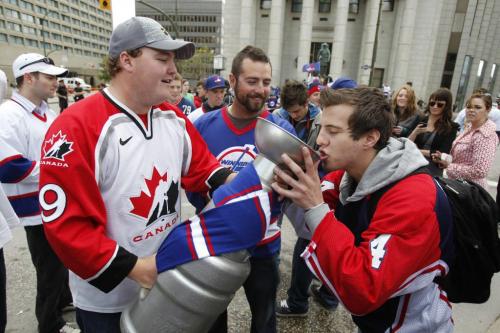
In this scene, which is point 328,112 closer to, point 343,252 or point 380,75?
point 343,252

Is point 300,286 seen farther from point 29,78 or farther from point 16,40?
point 16,40

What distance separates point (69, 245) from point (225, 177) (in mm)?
911

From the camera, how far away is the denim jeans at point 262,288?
7.16ft

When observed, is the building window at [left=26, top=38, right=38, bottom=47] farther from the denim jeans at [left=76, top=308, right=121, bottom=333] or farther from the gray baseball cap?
the denim jeans at [left=76, top=308, right=121, bottom=333]

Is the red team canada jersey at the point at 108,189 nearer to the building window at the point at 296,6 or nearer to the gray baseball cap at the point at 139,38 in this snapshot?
the gray baseball cap at the point at 139,38

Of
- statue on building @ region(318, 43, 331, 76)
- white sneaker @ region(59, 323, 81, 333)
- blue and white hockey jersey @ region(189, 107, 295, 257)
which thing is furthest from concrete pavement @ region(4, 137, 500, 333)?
statue on building @ region(318, 43, 331, 76)

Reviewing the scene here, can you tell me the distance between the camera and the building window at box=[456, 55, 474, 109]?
112 feet

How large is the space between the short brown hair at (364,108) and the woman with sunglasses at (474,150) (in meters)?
2.73

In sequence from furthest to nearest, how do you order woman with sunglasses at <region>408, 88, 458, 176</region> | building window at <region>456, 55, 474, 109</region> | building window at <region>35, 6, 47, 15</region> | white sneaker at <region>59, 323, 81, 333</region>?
building window at <region>35, 6, 47, 15</region> < building window at <region>456, 55, 474, 109</region> < woman with sunglasses at <region>408, 88, 458, 176</region> < white sneaker at <region>59, 323, 81, 333</region>

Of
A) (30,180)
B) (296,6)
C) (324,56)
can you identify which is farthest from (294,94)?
(296,6)

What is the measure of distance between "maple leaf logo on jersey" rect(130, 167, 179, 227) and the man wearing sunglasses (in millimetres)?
1378

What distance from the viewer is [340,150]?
1453 mm

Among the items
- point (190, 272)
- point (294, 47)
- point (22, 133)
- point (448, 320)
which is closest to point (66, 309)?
point (22, 133)

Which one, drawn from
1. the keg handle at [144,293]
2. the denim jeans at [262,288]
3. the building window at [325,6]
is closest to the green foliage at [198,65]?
the building window at [325,6]
